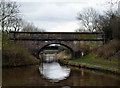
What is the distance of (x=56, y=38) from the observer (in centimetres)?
3619

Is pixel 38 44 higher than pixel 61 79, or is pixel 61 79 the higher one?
pixel 38 44

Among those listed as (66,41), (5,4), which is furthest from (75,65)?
(5,4)

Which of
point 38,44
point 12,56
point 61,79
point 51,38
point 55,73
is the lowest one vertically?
point 55,73

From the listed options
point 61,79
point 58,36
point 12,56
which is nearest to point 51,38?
point 58,36

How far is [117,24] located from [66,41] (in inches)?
464

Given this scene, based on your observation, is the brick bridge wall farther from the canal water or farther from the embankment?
the canal water

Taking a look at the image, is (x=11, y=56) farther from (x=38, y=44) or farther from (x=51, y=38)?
(x=51, y=38)

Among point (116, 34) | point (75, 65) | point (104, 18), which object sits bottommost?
point (75, 65)

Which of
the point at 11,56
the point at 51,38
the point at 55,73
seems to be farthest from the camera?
the point at 51,38

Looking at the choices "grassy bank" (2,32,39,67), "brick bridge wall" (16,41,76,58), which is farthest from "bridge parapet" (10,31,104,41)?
"grassy bank" (2,32,39,67)

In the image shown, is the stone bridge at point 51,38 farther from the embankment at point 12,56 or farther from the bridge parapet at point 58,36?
the embankment at point 12,56

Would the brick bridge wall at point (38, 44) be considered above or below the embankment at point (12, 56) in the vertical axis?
above

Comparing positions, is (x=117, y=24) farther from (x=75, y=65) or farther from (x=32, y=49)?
(x=32, y=49)

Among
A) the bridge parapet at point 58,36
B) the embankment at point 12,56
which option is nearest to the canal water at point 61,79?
the embankment at point 12,56
